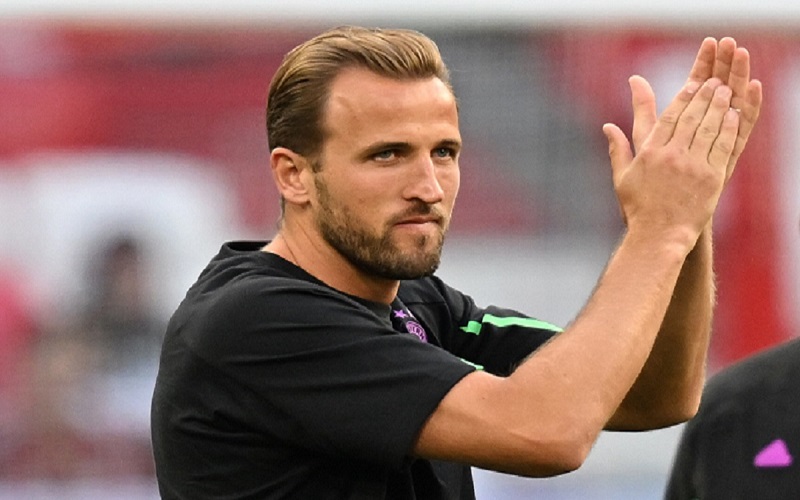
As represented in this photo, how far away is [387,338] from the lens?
2514mm

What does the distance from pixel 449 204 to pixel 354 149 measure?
189 mm

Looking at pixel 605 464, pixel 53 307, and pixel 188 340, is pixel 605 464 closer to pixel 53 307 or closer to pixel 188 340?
pixel 53 307

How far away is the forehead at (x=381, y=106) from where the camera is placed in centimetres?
266

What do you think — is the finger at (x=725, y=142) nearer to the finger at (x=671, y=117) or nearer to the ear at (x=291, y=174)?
the finger at (x=671, y=117)

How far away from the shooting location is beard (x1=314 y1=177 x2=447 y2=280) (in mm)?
2637

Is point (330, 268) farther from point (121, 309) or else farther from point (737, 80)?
point (121, 309)

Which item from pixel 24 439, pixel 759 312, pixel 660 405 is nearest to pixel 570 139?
pixel 759 312

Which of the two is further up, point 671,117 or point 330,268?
point 671,117

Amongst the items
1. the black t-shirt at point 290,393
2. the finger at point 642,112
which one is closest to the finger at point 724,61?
the finger at point 642,112

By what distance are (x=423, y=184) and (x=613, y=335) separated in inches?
17.3

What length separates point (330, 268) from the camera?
2766 mm

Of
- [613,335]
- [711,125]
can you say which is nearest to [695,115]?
[711,125]

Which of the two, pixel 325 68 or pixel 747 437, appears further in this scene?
pixel 747 437

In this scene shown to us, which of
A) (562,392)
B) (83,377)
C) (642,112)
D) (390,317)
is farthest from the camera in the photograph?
(83,377)
